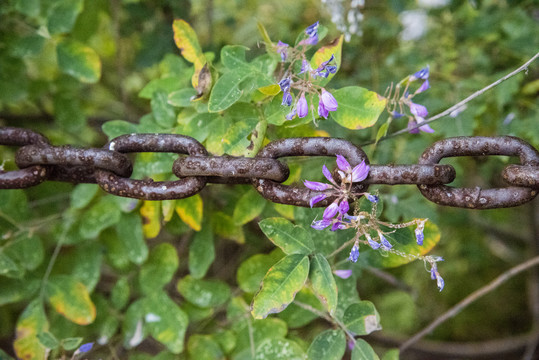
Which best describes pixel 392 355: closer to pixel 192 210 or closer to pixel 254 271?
pixel 254 271

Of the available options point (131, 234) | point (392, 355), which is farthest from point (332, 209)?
point (131, 234)

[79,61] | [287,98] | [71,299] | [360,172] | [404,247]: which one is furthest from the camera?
[79,61]

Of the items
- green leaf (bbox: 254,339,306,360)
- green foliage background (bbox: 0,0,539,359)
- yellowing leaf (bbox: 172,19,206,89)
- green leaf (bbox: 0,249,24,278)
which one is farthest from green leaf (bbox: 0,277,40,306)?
yellowing leaf (bbox: 172,19,206,89)

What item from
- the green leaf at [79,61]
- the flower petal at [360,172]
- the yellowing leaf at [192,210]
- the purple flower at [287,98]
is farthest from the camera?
the green leaf at [79,61]

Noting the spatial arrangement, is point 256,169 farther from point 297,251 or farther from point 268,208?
point 268,208

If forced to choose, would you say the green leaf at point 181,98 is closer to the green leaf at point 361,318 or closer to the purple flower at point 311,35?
the purple flower at point 311,35

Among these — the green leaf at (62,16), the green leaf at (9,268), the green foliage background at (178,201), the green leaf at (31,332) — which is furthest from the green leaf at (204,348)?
the green leaf at (62,16)

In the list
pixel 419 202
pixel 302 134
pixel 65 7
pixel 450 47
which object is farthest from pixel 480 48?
pixel 65 7
